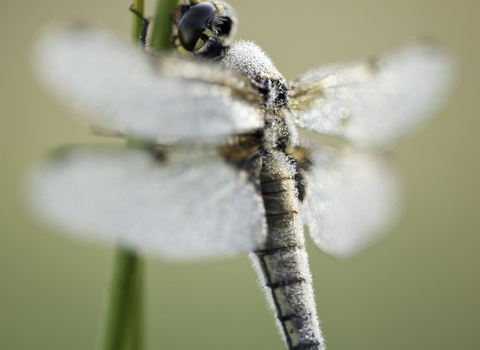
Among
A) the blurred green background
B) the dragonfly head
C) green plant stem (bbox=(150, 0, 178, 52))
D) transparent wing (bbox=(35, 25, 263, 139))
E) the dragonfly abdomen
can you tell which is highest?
the blurred green background

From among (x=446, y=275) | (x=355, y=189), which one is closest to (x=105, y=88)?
(x=355, y=189)

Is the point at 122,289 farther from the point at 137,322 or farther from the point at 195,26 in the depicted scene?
the point at 195,26

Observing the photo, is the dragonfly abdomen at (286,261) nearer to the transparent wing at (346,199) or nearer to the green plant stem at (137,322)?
the transparent wing at (346,199)

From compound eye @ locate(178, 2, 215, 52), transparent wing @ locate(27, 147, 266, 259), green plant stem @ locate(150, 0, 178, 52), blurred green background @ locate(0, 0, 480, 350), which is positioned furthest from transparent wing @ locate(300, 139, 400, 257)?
blurred green background @ locate(0, 0, 480, 350)

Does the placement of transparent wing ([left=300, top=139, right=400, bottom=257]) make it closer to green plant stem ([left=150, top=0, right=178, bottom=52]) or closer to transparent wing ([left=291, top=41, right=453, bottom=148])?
transparent wing ([left=291, top=41, right=453, bottom=148])

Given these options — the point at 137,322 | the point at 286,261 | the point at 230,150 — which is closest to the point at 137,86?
the point at 230,150

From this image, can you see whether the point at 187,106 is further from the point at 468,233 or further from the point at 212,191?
the point at 468,233

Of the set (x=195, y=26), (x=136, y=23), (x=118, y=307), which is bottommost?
(x=118, y=307)
